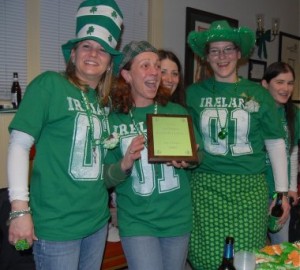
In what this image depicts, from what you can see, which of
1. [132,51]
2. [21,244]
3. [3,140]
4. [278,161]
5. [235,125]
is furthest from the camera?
[3,140]

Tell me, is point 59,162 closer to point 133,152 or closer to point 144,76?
point 133,152

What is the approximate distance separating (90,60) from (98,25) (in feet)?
0.52

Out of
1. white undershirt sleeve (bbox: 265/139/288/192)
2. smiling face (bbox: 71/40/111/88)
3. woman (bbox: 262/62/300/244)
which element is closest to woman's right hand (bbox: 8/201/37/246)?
smiling face (bbox: 71/40/111/88)

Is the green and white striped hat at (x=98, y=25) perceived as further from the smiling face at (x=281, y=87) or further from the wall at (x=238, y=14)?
the wall at (x=238, y=14)

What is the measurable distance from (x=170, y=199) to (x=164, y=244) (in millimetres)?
203

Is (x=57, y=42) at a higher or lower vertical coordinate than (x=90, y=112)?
higher

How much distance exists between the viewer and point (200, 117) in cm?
203

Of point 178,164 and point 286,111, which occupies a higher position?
point 286,111

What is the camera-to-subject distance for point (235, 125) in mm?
1972

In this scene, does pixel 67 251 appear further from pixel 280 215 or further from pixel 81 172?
pixel 280 215

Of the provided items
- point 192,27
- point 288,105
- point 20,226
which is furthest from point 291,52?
point 20,226

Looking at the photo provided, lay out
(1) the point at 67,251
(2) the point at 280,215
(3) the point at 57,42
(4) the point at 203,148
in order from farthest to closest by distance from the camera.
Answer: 1. (3) the point at 57,42
2. (2) the point at 280,215
3. (4) the point at 203,148
4. (1) the point at 67,251

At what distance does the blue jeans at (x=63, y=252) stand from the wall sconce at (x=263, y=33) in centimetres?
403

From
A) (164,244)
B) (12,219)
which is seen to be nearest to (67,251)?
(12,219)
